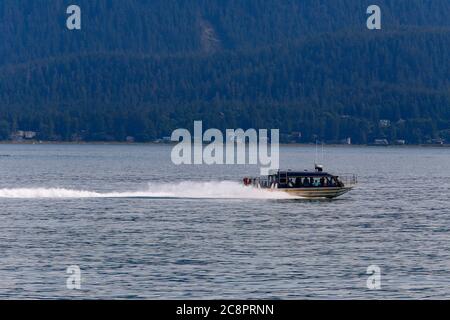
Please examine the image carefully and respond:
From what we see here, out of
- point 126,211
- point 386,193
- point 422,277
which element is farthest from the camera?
point 386,193

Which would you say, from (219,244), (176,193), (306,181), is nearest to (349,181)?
(176,193)

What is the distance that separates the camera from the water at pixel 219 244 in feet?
149

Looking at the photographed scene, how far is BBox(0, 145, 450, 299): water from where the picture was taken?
4538 cm

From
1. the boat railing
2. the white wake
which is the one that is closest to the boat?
the white wake

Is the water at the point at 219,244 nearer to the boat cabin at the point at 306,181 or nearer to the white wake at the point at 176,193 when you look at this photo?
the white wake at the point at 176,193

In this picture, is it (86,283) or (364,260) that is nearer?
(86,283)

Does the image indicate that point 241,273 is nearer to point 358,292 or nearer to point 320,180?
point 358,292

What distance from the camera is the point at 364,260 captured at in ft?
180

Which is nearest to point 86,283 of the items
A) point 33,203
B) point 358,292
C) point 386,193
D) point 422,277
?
point 358,292

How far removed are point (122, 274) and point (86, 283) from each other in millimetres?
2677

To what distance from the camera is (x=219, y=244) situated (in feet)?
200

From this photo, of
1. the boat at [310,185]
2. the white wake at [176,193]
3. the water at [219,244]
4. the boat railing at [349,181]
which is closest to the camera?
the water at [219,244]

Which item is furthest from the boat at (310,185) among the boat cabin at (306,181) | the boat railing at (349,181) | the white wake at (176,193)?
the boat railing at (349,181)
